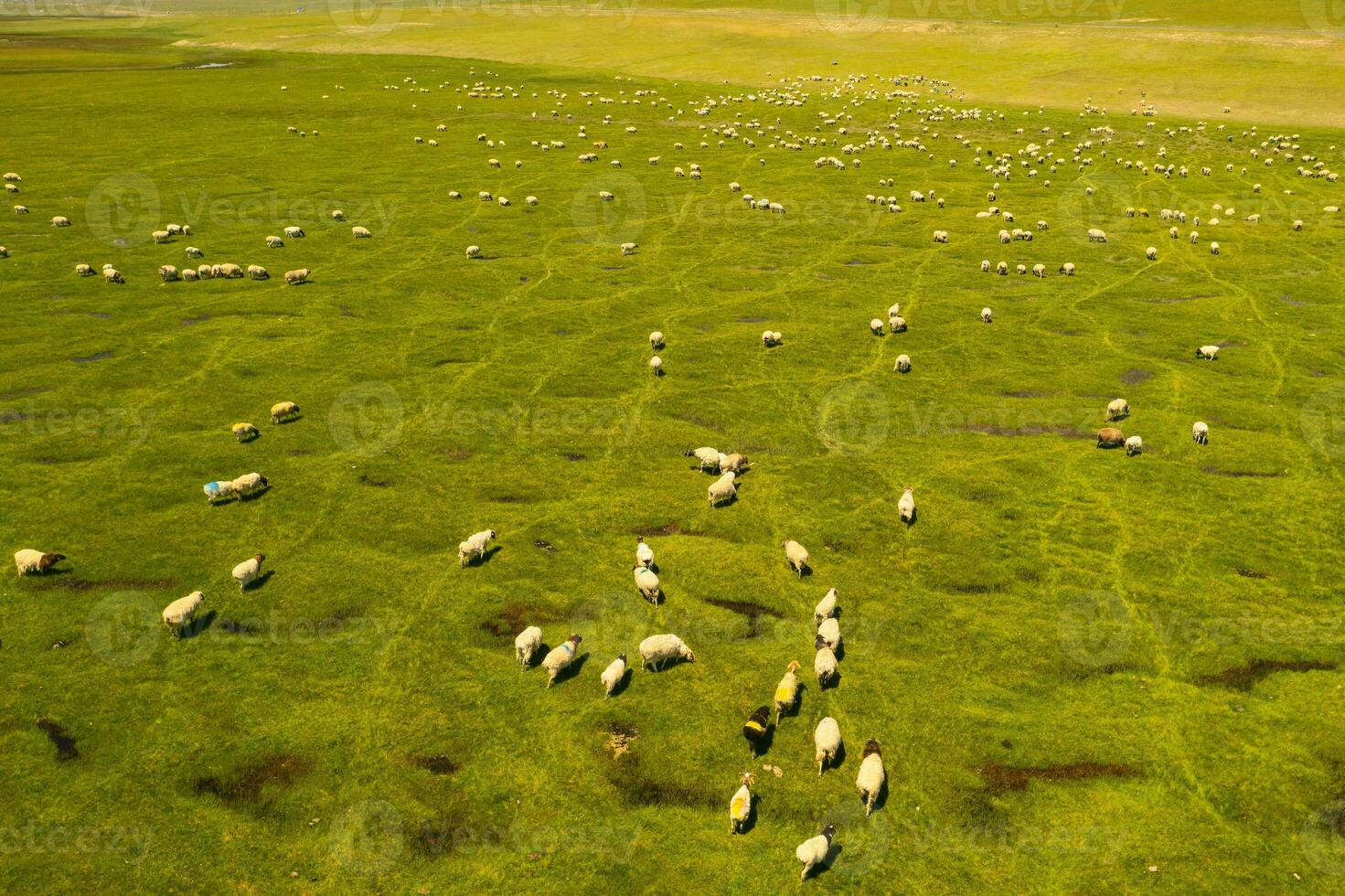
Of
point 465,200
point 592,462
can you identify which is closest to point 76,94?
point 465,200

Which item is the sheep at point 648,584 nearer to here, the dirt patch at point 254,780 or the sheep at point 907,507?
the sheep at point 907,507

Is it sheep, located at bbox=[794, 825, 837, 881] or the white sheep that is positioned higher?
the white sheep

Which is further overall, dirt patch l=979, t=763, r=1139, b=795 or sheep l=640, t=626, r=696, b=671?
sheep l=640, t=626, r=696, b=671

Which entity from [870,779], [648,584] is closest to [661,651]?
[648,584]

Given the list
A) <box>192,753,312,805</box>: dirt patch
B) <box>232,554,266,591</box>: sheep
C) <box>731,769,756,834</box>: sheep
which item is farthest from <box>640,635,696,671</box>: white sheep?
<box>232,554,266,591</box>: sheep

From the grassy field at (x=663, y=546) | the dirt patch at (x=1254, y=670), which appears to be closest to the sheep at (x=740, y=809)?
the grassy field at (x=663, y=546)

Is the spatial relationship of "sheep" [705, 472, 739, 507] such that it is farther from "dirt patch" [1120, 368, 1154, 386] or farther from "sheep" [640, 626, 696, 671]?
"dirt patch" [1120, 368, 1154, 386]

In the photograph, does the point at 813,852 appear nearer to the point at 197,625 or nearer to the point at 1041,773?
the point at 1041,773
